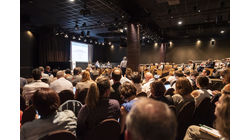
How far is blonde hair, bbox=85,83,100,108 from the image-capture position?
1.77 meters

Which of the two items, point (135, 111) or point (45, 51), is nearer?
point (135, 111)

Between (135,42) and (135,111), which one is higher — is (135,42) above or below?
above

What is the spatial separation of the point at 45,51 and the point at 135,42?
338 inches

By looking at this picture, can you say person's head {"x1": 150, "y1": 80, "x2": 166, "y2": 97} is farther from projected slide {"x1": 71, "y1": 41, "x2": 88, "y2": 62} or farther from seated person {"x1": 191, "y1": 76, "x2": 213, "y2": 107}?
projected slide {"x1": 71, "y1": 41, "x2": 88, "y2": 62}

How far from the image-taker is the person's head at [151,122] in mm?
774

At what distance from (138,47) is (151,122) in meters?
7.84

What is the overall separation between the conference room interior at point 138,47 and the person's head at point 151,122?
0.02 metres

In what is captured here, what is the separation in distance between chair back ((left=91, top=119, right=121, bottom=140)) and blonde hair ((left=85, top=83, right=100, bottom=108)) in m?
0.36

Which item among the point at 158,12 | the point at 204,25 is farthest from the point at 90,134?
the point at 204,25

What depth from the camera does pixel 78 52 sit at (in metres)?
16.7

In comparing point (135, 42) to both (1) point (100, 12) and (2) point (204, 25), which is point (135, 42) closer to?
(1) point (100, 12)

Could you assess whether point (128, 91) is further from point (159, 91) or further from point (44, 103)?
point (44, 103)

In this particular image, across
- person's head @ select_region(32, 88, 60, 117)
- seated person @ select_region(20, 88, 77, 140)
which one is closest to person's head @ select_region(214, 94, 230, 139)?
seated person @ select_region(20, 88, 77, 140)

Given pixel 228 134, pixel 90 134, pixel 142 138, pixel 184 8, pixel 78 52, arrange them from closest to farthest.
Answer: pixel 142 138 < pixel 228 134 < pixel 90 134 < pixel 184 8 < pixel 78 52
